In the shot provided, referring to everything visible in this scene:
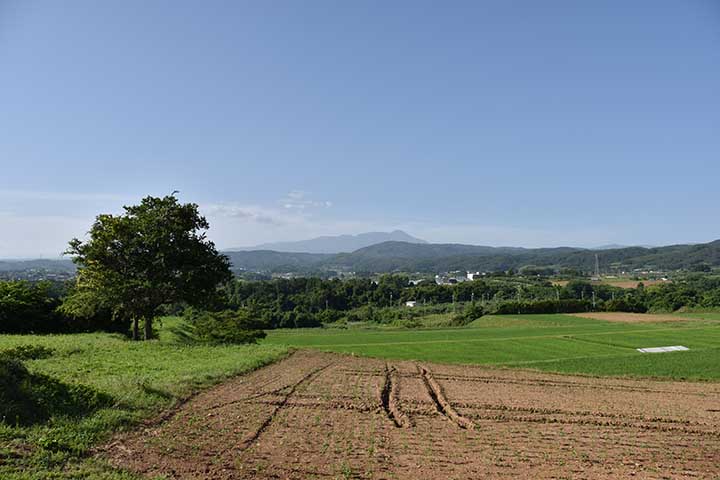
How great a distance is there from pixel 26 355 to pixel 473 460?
53.5 ft

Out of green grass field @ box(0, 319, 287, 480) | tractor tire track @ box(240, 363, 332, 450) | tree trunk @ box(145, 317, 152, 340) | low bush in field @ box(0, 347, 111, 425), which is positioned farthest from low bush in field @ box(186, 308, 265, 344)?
low bush in field @ box(0, 347, 111, 425)

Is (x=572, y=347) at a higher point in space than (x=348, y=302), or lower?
higher

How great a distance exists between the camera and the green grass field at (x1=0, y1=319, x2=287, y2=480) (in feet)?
27.4

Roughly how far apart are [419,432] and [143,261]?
2127 cm

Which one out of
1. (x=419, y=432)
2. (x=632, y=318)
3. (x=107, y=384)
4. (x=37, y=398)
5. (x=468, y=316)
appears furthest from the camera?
(x=468, y=316)

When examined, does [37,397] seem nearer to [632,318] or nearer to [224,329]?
[224,329]

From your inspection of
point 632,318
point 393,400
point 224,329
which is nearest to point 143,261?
point 224,329

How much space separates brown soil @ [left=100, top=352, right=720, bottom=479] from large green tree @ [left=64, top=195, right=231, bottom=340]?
38.0ft

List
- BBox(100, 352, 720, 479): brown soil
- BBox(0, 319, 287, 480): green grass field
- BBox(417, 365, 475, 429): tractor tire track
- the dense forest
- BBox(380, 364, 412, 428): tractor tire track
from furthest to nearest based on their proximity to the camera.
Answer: the dense forest
BBox(417, 365, 475, 429): tractor tire track
BBox(380, 364, 412, 428): tractor tire track
BBox(100, 352, 720, 479): brown soil
BBox(0, 319, 287, 480): green grass field

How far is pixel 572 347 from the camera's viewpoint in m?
39.7

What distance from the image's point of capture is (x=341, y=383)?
18.5m

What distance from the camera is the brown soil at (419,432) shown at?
31.8 feet

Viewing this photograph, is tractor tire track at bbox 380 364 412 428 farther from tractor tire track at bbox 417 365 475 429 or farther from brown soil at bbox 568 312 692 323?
brown soil at bbox 568 312 692 323

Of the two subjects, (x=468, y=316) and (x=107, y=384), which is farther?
(x=468, y=316)
